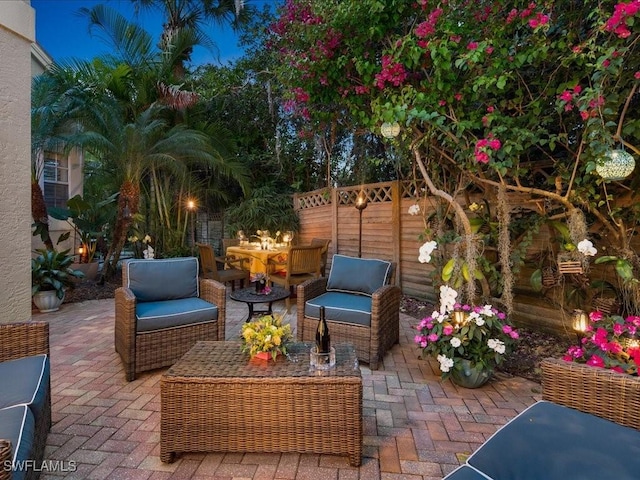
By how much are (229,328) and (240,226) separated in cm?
425

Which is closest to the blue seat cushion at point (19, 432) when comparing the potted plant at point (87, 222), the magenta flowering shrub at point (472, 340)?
the magenta flowering shrub at point (472, 340)

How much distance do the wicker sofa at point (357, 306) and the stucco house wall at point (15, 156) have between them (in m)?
2.56

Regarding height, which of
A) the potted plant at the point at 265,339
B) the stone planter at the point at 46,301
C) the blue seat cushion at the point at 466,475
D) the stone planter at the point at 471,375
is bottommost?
the stone planter at the point at 471,375

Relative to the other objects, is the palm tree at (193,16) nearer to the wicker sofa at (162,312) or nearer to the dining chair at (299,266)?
the dining chair at (299,266)

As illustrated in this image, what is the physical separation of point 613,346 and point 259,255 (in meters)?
4.46

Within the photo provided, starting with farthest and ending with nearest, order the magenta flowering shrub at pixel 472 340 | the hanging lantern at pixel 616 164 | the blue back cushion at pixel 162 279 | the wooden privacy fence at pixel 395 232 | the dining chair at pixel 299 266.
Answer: the dining chair at pixel 299 266 → the wooden privacy fence at pixel 395 232 → the blue back cushion at pixel 162 279 → the magenta flowering shrub at pixel 472 340 → the hanging lantern at pixel 616 164

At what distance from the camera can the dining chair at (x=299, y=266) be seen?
4992 mm

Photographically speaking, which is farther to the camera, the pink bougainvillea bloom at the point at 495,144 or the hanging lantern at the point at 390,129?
the hanging lantern at the point at 390,129

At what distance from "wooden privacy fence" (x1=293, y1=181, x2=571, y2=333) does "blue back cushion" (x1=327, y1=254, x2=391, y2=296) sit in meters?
1.03

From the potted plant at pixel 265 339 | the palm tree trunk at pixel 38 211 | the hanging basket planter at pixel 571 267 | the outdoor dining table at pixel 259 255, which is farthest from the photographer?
the outdoor dining table at pixel 259 255

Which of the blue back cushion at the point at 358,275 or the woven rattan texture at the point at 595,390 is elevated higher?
the blue back cushion at the point at 358,275

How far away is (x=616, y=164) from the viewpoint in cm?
240

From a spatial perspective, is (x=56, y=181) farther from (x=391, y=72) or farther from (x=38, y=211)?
(x=391, y=72)

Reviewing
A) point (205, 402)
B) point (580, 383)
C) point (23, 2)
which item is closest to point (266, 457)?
point (205, 402)
